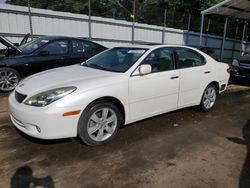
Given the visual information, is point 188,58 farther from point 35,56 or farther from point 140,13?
point 140,13

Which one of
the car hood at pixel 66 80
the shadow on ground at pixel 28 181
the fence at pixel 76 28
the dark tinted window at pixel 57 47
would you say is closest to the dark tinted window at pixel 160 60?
the car hood at pixel 66 80

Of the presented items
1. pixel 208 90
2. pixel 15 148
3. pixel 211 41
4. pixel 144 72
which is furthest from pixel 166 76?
pixel 211 41

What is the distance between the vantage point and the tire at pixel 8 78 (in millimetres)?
6270

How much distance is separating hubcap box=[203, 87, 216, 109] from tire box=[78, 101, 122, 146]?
92.2 inches

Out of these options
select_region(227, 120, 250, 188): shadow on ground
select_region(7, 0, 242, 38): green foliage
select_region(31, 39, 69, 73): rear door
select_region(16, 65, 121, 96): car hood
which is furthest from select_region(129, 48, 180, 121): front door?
select_region(7, 0, 242, 38): green foliage

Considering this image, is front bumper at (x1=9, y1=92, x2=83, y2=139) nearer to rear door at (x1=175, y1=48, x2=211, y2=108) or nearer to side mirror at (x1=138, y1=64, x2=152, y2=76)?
side mirror at (x1=138, y1=64, x2=152, y2=76)

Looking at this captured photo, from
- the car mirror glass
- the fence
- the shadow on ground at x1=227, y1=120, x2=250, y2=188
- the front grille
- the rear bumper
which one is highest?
the fence

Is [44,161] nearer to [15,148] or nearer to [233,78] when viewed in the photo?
[15,148]

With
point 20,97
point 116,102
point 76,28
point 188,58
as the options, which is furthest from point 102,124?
point 76,28

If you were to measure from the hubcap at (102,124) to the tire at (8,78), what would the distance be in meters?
3.89

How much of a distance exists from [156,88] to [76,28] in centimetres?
885

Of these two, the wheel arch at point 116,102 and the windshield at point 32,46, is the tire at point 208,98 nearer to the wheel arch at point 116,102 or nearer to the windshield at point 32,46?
the wheel arch at point 116,102

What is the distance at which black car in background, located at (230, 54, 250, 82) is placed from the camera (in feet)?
26.4

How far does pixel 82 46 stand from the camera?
7434 mm
